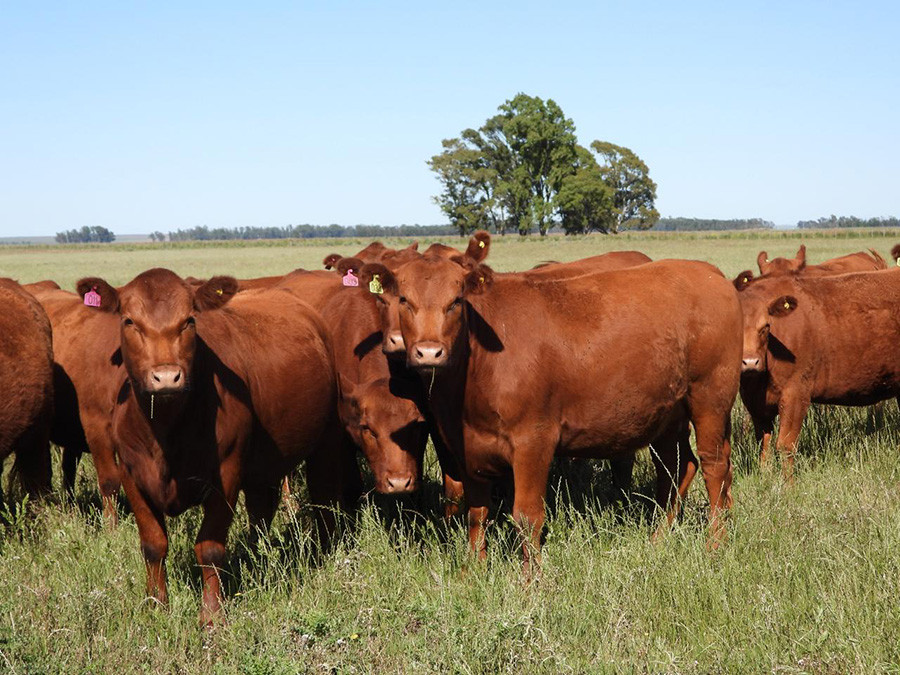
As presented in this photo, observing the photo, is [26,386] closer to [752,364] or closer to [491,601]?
[491,601]

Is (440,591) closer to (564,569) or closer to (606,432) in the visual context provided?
(564,569)

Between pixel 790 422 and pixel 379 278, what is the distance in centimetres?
446

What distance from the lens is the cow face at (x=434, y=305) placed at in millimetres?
5164

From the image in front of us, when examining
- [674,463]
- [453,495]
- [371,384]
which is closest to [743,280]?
[674,463]

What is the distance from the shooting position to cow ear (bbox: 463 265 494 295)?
5570 mm

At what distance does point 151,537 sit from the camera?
504 cm

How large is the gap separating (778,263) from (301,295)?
17.4 ft

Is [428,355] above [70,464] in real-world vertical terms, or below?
above

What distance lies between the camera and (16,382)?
636 centimetres

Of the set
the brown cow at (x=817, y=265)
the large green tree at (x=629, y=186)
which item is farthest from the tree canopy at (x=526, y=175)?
the brown cow at (x=817, y=265)

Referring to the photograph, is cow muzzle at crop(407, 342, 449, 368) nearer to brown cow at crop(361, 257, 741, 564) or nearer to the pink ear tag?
brown cow at crop(361, 257, 741, 564)

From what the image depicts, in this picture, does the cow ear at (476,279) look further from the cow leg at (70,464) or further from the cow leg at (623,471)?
the cow leg at (70,464)

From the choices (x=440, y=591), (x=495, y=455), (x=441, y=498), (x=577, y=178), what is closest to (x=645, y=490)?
(x=441, y=498)

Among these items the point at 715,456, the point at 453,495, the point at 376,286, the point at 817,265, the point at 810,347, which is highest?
the point at 376,286
